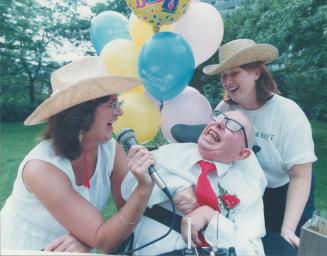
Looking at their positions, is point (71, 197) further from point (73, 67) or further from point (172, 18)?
point (172, 18)

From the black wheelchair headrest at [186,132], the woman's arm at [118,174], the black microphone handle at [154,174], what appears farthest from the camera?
the black wheelchair headrest at [186,132]

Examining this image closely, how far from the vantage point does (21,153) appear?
8.78 m

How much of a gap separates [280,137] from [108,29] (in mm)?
1501

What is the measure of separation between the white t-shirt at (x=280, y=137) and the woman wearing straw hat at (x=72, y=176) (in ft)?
3.19

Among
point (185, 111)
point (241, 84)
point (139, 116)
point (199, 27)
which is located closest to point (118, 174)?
point (139, 116)

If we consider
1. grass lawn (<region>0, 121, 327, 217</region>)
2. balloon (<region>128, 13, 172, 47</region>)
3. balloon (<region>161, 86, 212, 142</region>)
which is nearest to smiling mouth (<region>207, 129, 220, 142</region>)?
balloon (<region>161, 86, 212, 142</region>)

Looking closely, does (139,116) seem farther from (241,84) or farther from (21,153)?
(21,153)

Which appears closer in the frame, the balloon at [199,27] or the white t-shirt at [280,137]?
the white t-shirt at [280,137]

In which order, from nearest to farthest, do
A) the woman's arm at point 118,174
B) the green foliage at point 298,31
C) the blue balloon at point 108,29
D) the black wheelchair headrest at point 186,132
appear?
the woman's arm at point 118,174 < the black wheelchair headrest at point 186,132 < the blue balloon at point 108,29 < the green foliage at point 298,31

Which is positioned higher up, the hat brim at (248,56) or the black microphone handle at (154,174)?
the hat brim at (248,56)

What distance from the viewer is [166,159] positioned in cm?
214

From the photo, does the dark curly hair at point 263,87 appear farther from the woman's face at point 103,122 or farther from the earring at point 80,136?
the earring at point 80,136

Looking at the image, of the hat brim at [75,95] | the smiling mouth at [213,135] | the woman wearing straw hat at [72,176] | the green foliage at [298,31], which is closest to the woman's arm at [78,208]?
the woman wearing straw hat at [72,176]

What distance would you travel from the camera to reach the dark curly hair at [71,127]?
1.86 metres
